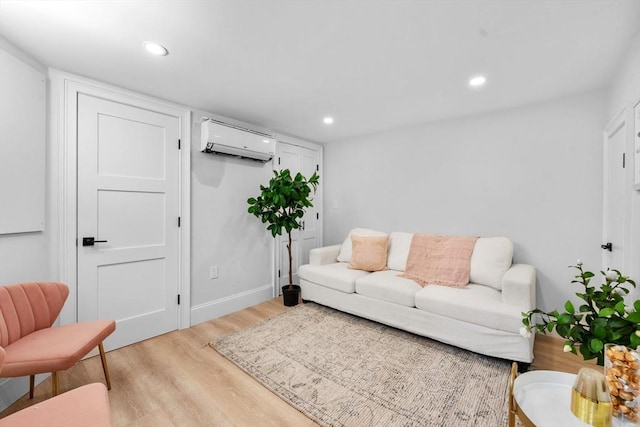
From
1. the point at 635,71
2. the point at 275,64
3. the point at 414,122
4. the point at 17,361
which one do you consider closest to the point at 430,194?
the point at 414,122

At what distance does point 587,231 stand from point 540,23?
1918mm

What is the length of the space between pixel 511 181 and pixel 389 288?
5.58ft

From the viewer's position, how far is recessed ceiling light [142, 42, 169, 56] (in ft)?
5.45

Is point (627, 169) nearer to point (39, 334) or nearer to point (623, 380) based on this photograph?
point (623, 380)

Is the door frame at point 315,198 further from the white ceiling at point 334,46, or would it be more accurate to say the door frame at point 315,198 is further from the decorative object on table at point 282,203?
the white ceiling at point 334,46

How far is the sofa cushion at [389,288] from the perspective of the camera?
97.0 inches

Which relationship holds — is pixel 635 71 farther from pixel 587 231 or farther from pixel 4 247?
pixel 4 247

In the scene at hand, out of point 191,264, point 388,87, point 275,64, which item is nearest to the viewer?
point 275,64

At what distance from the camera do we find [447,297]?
89.1 inches

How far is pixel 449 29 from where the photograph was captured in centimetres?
152

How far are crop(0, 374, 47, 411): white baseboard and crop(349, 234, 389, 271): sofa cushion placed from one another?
9.26 ft

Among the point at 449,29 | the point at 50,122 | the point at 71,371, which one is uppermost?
the point at 449,29

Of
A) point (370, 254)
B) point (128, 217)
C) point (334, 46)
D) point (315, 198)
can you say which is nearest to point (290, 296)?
point (370, 254)

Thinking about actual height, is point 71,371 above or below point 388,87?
below
